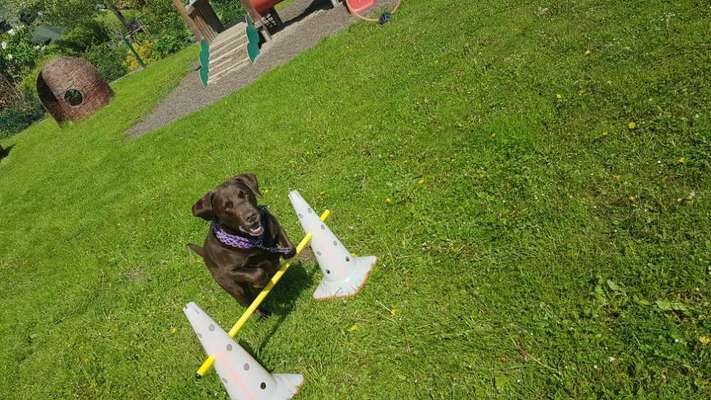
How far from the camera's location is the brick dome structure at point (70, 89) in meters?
19.9

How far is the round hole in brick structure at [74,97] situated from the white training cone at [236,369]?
804 inches

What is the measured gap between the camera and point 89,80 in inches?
800

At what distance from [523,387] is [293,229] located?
373cm

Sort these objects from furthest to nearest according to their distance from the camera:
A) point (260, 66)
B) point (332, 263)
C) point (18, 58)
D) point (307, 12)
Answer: point (18, 58)
point (307, 12)
point (260, 66)
point (332, 263)

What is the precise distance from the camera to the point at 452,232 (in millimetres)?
4891

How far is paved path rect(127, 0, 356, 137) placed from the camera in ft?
46.4

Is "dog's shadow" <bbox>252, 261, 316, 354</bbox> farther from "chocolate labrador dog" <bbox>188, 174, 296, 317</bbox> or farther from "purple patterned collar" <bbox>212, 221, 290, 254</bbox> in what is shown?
"purple patterned collar" <bbox>212, 221, 290, 254</bbox>

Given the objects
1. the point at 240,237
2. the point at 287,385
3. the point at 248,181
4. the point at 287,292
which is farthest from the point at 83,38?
the point at 287,385

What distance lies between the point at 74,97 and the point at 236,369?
21342 mm

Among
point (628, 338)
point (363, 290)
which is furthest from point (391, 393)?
point (628, 338)

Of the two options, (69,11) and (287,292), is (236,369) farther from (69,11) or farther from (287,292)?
(69,11)

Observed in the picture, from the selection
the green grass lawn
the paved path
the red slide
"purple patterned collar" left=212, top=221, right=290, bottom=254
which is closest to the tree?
the paved path

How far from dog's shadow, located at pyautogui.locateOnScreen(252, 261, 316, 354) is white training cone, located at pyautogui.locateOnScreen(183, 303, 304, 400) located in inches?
33.6

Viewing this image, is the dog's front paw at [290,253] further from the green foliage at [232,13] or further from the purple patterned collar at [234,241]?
the green foliage at [232,13]
